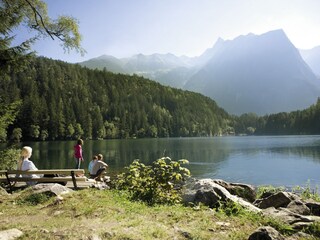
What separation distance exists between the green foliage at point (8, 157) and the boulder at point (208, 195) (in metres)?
11.3

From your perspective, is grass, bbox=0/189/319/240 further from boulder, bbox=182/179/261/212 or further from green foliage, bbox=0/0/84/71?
green foliage, bbox=0/0/84/71

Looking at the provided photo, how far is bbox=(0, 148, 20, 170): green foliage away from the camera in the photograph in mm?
19547

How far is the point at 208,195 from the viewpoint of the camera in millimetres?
13578

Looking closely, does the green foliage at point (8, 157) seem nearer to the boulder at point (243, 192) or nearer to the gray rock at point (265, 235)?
the boulder at point (243, 192)

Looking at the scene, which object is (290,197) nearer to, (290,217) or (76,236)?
(290,217)

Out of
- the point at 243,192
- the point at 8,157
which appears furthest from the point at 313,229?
the point at 8,157

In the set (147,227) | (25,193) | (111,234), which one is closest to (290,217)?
(147,227)

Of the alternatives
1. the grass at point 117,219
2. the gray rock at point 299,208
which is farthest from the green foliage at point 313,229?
the gray rock at point 299,208

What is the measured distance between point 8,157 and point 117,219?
11993 millimetres

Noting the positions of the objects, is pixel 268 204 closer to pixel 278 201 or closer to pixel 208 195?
pixel 278 201

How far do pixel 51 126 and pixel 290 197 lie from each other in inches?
6659

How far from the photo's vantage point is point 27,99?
17512cm

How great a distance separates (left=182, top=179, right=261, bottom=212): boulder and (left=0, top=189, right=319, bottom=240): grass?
67cm

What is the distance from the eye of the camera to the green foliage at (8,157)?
770 inches
